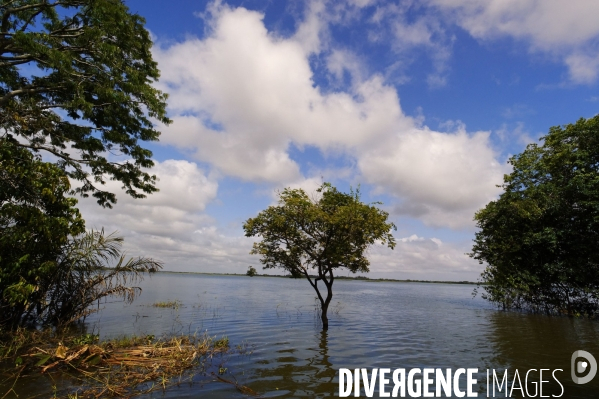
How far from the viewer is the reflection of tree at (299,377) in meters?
9.70

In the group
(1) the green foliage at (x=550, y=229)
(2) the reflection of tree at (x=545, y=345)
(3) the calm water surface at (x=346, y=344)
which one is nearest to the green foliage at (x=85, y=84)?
(3) the calm water surface at (x=346, y=344)

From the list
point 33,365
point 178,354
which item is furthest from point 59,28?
point 178,354

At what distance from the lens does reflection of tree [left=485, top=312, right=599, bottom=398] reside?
11.0 meters

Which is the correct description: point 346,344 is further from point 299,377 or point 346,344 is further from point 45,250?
point 45,250

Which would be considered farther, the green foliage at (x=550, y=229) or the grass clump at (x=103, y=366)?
the green foliage at (x=550, y=229)

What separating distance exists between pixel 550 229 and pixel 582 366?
1681cm

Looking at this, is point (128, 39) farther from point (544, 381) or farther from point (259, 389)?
point (544, 381)

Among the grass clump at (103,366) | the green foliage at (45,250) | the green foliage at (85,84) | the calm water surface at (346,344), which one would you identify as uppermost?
the green foliage at (85,84)

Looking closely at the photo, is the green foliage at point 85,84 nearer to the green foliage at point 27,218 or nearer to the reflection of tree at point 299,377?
Answer: the green foliage at point 27,218

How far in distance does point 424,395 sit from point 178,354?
8140mm

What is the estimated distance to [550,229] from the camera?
88.2 feet

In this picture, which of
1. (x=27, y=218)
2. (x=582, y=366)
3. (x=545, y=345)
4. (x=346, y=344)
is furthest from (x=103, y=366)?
(x=545, y=345)

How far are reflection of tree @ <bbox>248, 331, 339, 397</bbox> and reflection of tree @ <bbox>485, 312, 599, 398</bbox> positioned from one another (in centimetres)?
583

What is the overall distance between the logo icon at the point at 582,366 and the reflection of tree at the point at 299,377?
8508 millimetres
